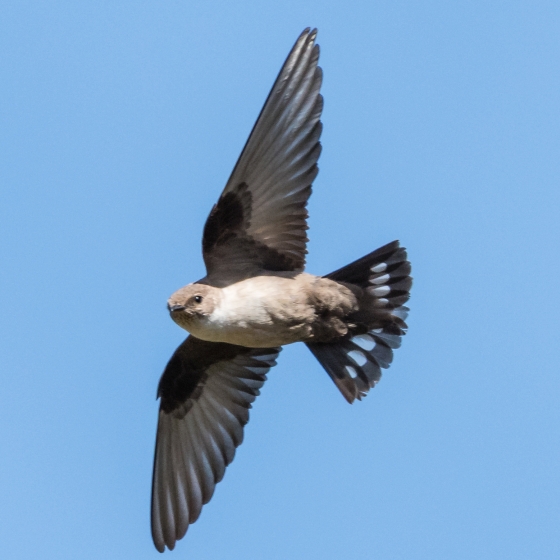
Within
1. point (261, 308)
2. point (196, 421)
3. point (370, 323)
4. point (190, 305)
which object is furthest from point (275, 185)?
point (196, 421)

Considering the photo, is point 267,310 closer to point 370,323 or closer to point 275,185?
point 275,185

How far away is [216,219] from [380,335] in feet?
6.29

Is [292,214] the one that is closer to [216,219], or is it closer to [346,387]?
[216,219]

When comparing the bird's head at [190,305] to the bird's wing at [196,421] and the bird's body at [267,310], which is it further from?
the bird's wing at [196,421]

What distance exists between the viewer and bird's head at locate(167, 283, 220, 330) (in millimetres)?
9156

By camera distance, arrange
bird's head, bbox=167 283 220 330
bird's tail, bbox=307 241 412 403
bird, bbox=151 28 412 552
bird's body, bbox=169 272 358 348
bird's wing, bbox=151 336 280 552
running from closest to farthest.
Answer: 1. bird's head, bbox=167 283 220 330
2. bird's body, bbox=169 272 358 348
3. bird, bbox=151 28 412 552
4. bird's tail, bbox=307 241 412 403
5. bird's wing, bbox=151 336 280 552

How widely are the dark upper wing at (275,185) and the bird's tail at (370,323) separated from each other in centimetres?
65

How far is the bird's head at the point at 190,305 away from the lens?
9.16 m

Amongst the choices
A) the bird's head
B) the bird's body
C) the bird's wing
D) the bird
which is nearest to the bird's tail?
the bird

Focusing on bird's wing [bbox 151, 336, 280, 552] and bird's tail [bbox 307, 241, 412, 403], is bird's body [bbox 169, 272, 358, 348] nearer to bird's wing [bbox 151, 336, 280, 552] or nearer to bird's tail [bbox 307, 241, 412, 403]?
bird's tail [bbox 307, 241, 412, 403]

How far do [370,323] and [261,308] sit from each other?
4.63 feet

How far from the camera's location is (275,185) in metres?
9.77

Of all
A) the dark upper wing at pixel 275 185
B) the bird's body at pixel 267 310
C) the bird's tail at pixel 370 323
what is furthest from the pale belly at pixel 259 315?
the bird's tail at pixel 370 323

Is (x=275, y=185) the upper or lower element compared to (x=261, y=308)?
upper
